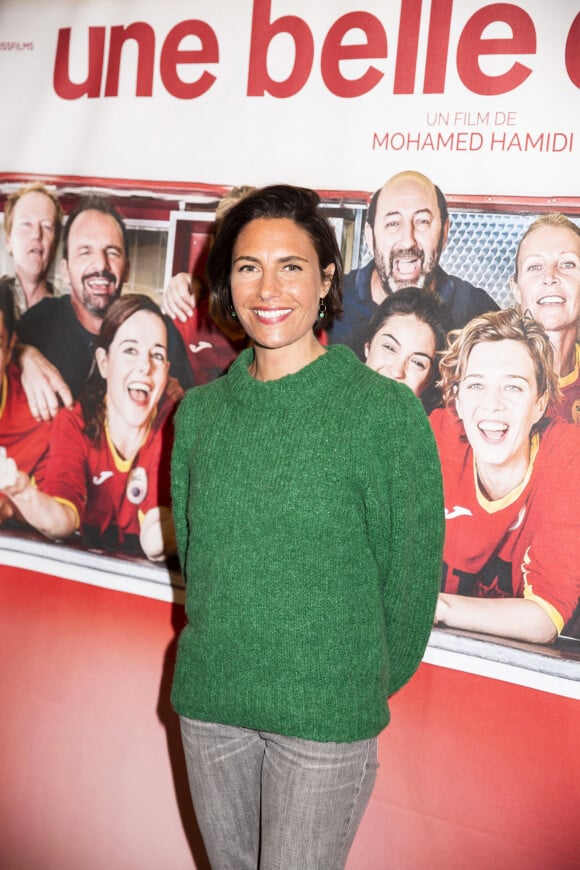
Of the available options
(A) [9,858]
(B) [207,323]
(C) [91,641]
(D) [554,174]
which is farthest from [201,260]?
(A) [9,858]

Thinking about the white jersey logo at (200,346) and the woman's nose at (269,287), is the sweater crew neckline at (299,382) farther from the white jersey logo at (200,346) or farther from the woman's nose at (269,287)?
the white jersey logo at (200,346)

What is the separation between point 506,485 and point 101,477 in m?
1.03

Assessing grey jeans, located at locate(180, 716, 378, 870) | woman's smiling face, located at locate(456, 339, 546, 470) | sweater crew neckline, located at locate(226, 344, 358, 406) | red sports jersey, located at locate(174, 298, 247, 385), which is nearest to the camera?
grey jeans, located at locate(180, 716, 378, 870)

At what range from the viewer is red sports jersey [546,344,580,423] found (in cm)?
177

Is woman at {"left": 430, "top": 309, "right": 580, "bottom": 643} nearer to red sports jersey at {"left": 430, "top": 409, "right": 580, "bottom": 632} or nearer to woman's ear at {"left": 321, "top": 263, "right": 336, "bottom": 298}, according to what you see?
red sports jersey at {"left": 430, "top": 409, "right": 580, "bottom": 632}

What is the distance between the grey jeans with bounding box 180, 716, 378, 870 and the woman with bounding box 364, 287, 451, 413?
0.75m

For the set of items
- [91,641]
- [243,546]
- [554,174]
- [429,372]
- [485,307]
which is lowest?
[91,641]

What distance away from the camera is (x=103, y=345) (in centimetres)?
226

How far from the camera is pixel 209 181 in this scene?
2105 mm

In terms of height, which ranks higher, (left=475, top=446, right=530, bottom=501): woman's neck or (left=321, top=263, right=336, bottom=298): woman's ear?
(left=321, top=263, right=336, bottom=298): woman's ear

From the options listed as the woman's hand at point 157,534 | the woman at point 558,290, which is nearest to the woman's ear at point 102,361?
the woman's hand at point 157,534

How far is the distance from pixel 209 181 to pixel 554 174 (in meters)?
0.79

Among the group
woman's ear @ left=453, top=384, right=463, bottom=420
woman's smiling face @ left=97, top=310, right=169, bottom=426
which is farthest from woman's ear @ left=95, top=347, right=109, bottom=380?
woman's ear @ left=453, top=384, right=463, bottom=420

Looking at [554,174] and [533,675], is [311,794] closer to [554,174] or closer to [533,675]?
[533,675]
